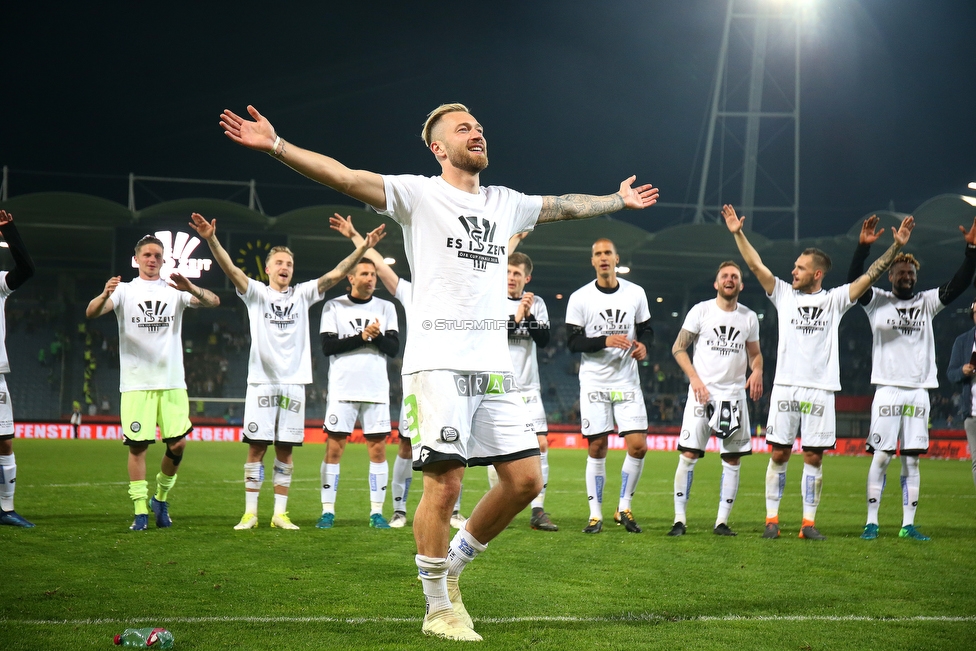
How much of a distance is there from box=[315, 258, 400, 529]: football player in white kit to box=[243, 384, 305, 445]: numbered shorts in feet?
1.22

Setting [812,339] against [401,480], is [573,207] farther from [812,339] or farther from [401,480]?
[401,480]

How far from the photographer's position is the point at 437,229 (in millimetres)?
4441

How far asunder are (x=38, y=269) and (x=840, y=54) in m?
36.6

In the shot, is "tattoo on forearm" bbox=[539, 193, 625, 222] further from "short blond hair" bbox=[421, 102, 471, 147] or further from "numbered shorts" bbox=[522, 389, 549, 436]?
"numbered shorts" bbox=[522, 389, 549, 436]

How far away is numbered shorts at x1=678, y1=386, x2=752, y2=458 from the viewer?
848 centimetres

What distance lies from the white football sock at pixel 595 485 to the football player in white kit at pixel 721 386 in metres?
0.74

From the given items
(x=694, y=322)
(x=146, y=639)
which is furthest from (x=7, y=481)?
(x=694, y=322)

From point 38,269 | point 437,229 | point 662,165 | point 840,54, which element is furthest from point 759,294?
point 437,229

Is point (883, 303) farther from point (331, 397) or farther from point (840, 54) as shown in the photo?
point (840, 54)

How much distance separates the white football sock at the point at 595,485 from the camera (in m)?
8.53

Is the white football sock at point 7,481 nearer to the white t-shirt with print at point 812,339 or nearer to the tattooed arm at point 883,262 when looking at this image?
the white t-shirt with print at point 812,339

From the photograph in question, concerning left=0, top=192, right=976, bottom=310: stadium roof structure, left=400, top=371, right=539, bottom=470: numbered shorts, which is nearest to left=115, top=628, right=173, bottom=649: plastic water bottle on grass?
left=400, top=371, right=539, bottom=470: numbered shorts

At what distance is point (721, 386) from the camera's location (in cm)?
862

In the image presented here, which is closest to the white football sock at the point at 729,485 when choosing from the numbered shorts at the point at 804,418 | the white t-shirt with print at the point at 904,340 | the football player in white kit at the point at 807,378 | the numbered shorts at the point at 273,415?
the football player in white kit at the point at 807,378
